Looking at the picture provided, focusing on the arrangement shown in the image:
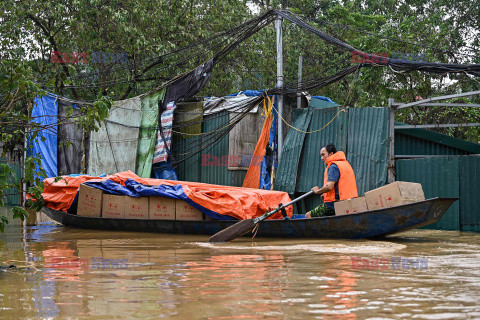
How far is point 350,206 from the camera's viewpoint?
30.4ft

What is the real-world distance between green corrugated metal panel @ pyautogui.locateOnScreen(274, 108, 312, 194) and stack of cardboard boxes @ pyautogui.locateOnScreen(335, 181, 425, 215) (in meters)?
3.74

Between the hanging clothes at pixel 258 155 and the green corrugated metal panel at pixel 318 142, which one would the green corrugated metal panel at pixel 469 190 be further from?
the hanging clothes at pixel 258 155

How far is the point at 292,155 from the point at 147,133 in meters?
4.17

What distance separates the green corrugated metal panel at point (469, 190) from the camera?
35.4 feet

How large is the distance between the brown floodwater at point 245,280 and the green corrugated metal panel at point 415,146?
13.2 feet

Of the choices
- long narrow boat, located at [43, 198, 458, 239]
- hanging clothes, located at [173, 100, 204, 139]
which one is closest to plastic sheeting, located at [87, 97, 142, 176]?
hanging clothes, located at [173, 100, 204, 139]

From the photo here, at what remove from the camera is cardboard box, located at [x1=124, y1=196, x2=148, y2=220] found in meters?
11.3

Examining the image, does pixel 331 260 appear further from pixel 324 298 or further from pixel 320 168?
pixel 320 168

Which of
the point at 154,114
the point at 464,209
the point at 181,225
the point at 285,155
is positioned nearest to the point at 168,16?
the point at 154,114

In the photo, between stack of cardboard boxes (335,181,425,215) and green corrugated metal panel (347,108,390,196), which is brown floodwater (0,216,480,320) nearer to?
stack of cardboard boxes (335,181,425,215)

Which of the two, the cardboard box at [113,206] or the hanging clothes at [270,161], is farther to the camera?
the hanging clothes at [270,161]

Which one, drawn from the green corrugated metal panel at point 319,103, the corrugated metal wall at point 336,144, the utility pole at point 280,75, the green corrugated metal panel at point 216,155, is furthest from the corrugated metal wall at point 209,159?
the green corrugated metal panel at point 319,103

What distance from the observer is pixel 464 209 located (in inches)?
432

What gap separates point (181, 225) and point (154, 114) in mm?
4982
